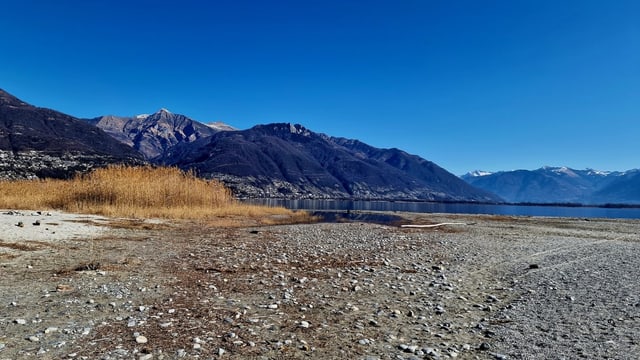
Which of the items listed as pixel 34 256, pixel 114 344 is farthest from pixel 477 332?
pixel 34 256

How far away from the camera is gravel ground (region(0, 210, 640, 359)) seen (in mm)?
6750

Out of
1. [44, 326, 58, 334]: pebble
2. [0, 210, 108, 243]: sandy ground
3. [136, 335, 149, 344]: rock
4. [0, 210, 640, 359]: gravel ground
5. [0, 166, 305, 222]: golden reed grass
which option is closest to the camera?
[136, 335, 149, 344]: rock

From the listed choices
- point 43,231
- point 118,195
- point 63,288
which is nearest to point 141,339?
point 63,288

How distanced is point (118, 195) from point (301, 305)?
3493cm

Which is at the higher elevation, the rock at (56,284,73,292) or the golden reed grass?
the golden reed grass

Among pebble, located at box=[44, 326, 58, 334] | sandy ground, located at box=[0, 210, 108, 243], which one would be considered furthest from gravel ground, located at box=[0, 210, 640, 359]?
sandy ground, located at box=[0, 210, 108, 243]

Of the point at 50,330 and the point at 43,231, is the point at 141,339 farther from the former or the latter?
the point at 43,231

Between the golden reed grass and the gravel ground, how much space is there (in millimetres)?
21190

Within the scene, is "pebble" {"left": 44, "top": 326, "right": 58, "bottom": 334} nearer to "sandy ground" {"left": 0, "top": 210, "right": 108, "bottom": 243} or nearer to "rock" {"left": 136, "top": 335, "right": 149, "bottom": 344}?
"rock" {"left": 136, "top": 335, "right": 149, "bottom": 344}

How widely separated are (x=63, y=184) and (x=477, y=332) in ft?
143

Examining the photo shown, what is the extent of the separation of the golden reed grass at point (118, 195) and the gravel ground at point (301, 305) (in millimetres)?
21190

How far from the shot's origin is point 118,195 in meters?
38.5

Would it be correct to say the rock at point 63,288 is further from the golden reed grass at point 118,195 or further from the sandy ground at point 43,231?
the golden reed grass at point 118,195

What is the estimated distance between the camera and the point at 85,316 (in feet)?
26.0
